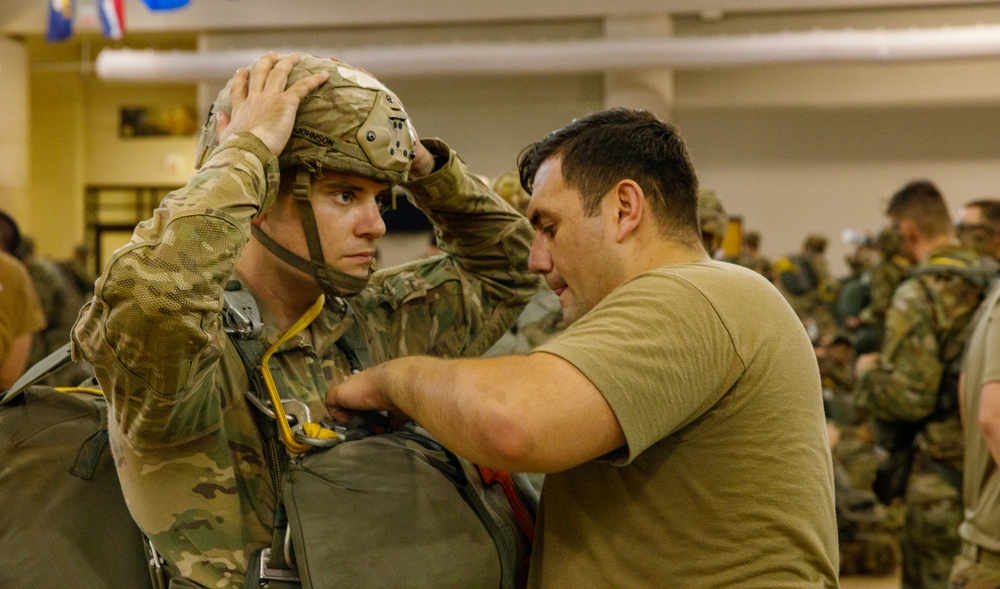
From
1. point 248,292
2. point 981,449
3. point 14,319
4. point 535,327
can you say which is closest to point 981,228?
point 981,449

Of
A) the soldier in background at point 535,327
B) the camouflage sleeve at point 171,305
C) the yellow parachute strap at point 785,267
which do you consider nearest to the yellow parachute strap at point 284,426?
the camouflage sleeve at point 171,305

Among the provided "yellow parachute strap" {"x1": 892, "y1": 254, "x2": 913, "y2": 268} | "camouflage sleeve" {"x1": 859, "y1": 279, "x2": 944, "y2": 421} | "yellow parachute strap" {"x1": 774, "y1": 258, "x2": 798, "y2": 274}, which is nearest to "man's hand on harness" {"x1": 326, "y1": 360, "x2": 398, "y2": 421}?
"camouflage sleeve" {"x1": 859, "y1": 279, "x2": 944, "y2": 421}

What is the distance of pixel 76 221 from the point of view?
15234 millimetres

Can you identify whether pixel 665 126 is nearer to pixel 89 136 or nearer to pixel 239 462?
pixel 239 462

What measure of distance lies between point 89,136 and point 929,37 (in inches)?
460

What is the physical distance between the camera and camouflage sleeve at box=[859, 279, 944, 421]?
413cm

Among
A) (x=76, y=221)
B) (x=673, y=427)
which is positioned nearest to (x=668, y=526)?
(x=673, y=427)

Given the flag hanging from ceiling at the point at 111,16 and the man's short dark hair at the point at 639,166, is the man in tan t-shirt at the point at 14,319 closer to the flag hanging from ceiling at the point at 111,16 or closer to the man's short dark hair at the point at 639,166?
the man's short dark hair at the point at 639,166

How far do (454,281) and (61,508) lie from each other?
963 mm

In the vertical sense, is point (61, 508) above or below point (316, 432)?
below

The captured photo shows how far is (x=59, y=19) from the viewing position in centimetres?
1032

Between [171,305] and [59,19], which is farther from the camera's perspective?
[59,19]

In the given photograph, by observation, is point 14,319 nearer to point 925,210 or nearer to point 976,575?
point 976,575

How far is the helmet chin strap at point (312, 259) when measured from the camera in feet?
6.39
